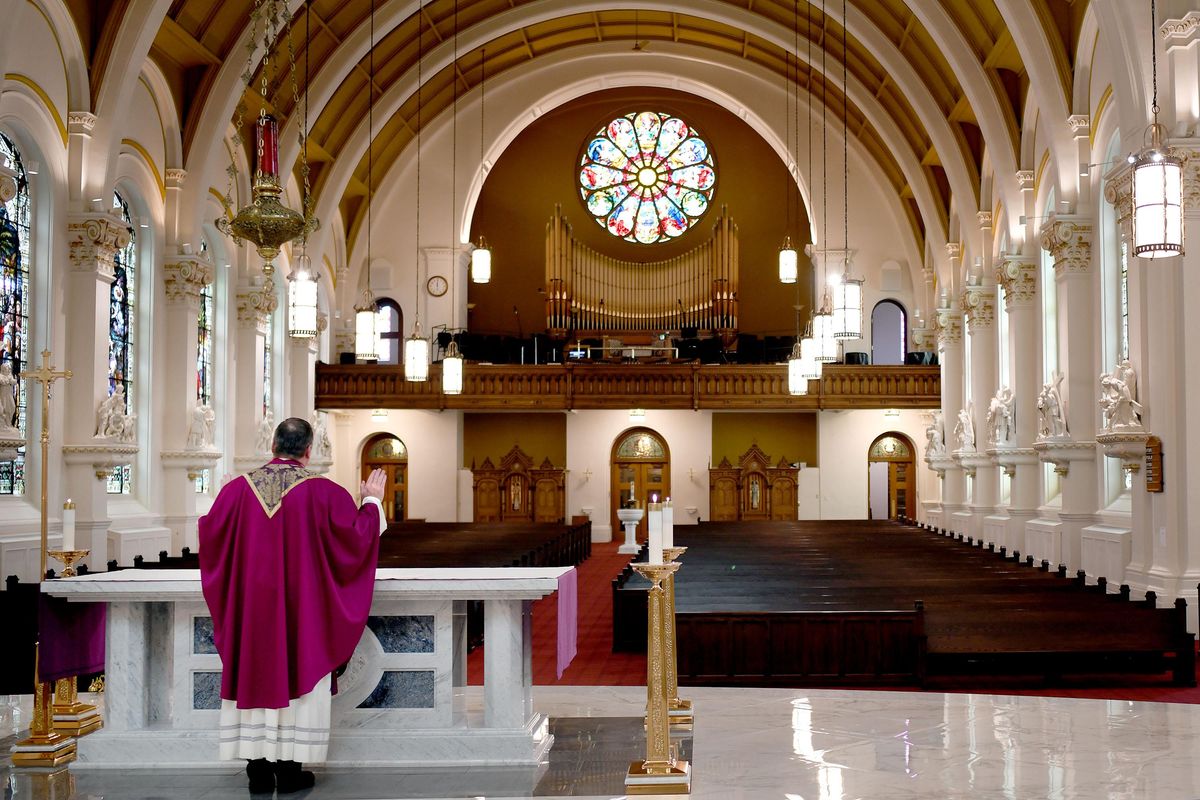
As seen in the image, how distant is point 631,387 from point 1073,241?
39.5 feet

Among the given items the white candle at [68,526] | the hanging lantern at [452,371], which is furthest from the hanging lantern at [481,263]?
the white candle at [68,526]

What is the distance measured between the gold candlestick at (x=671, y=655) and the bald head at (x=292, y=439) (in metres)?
1.87

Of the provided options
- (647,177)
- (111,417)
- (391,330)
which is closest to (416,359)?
(111,417)

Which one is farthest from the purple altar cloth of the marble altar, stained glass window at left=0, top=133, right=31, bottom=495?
stained glass window at left=0, top=133, right=31, bottom=495

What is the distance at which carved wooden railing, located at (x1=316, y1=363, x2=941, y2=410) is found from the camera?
2595 cm

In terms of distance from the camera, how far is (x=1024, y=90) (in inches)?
733

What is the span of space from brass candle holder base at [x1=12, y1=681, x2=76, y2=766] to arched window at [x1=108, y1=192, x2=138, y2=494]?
440 inches

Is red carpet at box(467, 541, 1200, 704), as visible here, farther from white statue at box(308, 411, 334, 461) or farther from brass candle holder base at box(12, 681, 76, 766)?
white statue at box(308, 411, 334, 461)

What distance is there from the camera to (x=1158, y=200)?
26.6ft

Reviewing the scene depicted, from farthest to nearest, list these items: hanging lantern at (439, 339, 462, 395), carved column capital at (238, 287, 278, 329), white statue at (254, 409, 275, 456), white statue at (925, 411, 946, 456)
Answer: white statue at (925, 411, 946, 456), white statue at (254, 409, 275, 456), hanging lantern at (439, 339, 462, 395), carved column capital at (238, 287, 278, 329)

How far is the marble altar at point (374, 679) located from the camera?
20.4 feet

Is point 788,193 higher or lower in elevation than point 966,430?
higher

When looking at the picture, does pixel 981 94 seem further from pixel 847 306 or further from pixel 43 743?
pixel 43 743

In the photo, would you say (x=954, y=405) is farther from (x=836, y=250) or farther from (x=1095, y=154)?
(x=1095, y=154)
